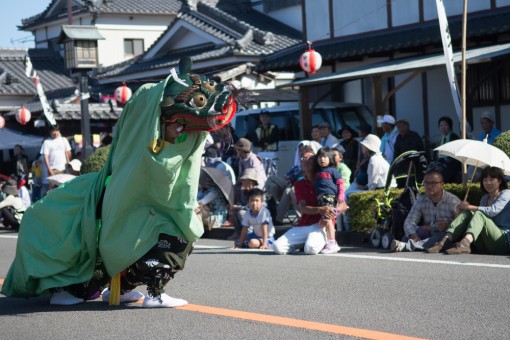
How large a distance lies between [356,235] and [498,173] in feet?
9.34

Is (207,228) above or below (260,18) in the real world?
below

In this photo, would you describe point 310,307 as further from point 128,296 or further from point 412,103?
point 412,103

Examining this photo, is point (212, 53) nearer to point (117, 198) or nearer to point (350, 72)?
point (350, 72)

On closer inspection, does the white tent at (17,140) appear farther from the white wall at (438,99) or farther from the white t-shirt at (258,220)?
the white t-shirt at (258,220)

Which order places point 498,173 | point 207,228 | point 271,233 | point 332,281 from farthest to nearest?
point 207,228, point 271,233, point 498,173, point 332,281

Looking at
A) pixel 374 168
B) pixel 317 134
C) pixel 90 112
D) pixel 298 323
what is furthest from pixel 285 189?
pixel 90 112

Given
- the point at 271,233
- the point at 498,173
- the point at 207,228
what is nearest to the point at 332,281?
the point at 498,173

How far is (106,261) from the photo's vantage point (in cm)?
720

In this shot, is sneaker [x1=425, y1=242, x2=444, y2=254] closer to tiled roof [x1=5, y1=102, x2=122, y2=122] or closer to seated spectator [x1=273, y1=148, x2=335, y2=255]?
seated spectator [x1=273, y1=148, x2=335, y2=255]

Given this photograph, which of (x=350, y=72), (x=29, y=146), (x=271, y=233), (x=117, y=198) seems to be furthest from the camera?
(x=29, y=146)

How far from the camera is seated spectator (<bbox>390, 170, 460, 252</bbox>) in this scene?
1124 centimetres

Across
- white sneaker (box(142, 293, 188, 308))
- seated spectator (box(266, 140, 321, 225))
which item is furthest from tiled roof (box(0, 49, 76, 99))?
white sneaker (box(142, 293, 188, 308))

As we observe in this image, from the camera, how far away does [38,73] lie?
3906 centimetres

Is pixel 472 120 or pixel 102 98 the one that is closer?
pixel 472 120
